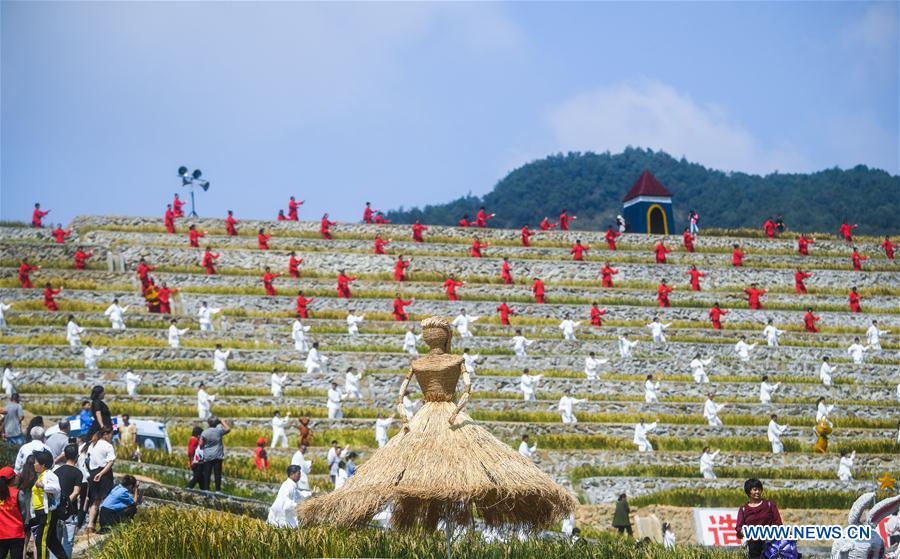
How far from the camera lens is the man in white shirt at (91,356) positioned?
115 ft

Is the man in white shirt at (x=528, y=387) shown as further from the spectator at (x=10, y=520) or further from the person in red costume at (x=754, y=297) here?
the spectator at (x=10, y=520)

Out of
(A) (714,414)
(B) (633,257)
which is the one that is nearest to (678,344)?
(A) (714,414)

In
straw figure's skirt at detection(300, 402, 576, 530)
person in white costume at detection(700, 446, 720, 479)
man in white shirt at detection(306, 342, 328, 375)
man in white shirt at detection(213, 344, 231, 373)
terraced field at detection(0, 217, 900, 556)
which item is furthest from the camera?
man in white shirt at detection(306, 342, 328, 375)

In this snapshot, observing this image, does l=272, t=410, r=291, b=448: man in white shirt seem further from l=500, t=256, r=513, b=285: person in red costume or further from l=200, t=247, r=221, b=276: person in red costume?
l=500, t=256, r=513, b=285: person in red costume

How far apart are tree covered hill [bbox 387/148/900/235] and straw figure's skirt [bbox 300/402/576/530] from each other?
103 meters

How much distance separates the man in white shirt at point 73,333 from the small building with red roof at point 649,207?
30.3 meters

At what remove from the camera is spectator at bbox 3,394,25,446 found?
984 inches

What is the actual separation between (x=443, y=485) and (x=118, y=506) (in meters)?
5.96

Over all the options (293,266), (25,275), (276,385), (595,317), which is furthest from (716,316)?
(25,275)

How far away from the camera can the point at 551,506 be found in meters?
14.9

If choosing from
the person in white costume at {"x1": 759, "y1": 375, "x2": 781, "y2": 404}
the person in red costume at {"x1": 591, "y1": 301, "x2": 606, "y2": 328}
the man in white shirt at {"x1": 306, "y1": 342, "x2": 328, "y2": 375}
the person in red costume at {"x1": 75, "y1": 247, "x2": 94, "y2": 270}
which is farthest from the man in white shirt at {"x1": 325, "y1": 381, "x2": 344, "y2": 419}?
the person in red costume at {"x1": 75, "y1": 247, "x2": 94, "y2": 270}

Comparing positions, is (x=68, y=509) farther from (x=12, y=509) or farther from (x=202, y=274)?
(x=202, y=274)

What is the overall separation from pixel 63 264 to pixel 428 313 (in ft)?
44.9

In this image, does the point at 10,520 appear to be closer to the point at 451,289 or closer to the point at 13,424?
the point at 13,424
